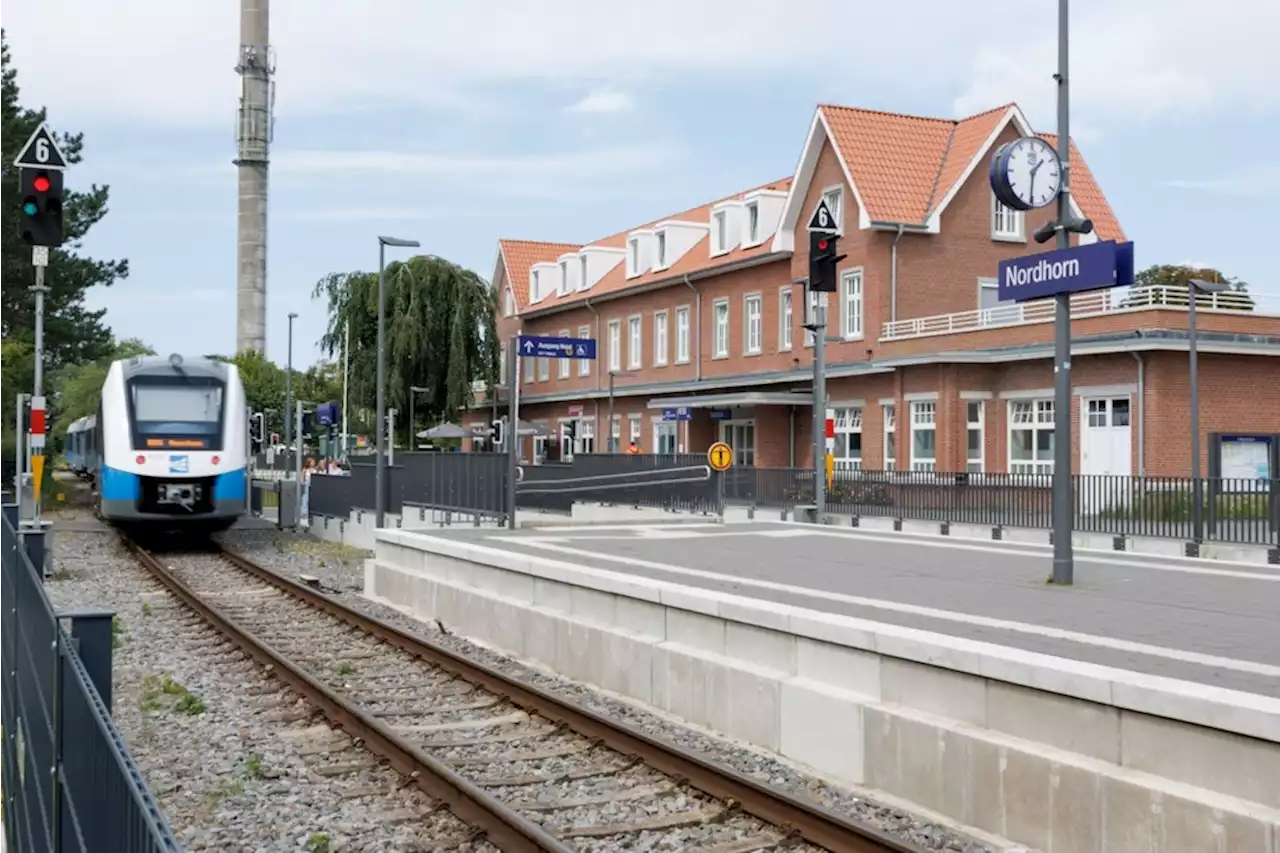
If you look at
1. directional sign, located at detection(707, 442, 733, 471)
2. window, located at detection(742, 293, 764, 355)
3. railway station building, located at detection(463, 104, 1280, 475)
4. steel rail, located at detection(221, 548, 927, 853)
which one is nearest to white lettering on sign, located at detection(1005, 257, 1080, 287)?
steel rail, located at detection(221, 548, 927, 853)

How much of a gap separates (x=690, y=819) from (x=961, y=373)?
28257 mm

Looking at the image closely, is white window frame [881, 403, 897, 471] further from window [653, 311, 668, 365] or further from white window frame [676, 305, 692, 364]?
window [653, 311, 668, 365]

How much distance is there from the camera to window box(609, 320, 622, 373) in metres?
54.9

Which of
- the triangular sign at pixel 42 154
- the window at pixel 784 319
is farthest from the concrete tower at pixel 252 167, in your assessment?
the triangular sign at pixel 42 154

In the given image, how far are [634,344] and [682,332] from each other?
4.09m

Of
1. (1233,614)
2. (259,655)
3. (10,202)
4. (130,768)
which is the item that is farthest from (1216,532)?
(10,202)

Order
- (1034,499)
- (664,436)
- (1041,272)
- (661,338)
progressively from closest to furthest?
(1041,272)
(1034,499)
(664,436)
(661,338)

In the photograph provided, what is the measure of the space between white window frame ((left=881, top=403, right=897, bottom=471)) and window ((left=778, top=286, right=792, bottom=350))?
227 inches

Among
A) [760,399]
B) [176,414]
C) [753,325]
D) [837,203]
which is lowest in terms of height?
[176,414]

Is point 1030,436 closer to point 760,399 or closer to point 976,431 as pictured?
point 976,431

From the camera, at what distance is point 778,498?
30.8 m

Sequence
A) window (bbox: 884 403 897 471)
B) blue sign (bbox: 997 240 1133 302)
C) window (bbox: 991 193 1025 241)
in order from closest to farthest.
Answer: blue sign (bbox: 997 240 1133 302)
window (bbox: 884 403 897 471)
window (bbox: 991 193 1025 241)

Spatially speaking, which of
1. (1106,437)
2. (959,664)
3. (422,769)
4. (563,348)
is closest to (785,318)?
(1106,437)

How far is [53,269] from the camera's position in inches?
1622
